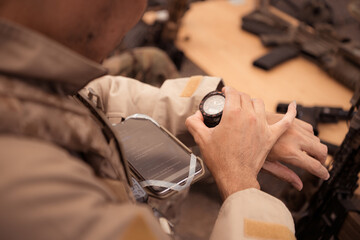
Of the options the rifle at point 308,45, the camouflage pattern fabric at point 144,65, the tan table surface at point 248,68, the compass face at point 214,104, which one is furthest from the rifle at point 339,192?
the camouflage pattern fabric at point 144,65

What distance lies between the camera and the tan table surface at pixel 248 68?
121 centimetres

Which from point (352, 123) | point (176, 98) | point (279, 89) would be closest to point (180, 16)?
point (279, 89)

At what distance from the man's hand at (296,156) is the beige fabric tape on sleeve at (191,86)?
0.27m

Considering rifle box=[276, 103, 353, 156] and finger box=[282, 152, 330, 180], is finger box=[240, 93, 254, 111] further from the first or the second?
rifle box=[276, 103, 353, 156]

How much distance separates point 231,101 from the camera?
725 mm

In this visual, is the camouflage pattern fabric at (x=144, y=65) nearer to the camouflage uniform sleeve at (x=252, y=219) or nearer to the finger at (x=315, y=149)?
the finger at (x=315, y=149)

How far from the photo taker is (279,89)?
1255mm

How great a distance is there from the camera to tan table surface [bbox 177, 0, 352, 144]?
121 cm

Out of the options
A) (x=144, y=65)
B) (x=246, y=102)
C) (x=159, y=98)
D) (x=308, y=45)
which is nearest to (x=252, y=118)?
(x=246, y=102)

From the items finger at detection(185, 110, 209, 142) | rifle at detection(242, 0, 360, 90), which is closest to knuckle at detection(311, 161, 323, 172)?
finger at detection(185, 110, 209, 142)

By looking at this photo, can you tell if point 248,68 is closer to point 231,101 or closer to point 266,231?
point 231,101

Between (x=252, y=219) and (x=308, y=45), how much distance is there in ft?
3.68

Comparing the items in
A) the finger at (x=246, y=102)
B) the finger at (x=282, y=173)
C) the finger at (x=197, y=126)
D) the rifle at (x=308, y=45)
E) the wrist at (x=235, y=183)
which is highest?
the rifle at (x=308, y=45)

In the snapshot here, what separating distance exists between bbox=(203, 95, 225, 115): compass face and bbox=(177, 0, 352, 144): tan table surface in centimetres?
41
